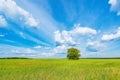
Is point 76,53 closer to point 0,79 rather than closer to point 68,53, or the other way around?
point 68,53

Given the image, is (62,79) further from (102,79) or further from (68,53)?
(68,53)

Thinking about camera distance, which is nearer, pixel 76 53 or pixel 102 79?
pixel 102 79

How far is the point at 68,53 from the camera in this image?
105 meters

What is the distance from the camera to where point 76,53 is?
4099 inches

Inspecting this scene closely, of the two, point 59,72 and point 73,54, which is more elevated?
point 73,54

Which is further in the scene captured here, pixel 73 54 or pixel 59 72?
pixel 73 54

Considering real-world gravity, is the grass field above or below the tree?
below

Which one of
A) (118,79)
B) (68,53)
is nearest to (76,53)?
(68,53)

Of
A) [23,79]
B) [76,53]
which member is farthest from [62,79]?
[76,53]

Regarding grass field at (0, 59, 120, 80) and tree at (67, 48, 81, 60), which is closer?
grass field at (0, 59, 120, 80)

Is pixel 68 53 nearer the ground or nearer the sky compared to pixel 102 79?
nearer the sky

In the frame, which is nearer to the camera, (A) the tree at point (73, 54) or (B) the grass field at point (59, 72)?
(B) the grass field at point (59, 72)

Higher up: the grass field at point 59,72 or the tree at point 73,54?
the tree at point 73,54

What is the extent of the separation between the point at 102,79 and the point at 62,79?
2612mm
